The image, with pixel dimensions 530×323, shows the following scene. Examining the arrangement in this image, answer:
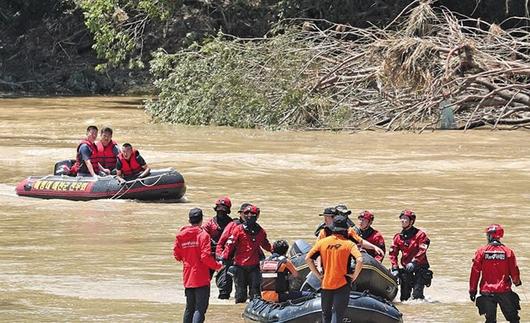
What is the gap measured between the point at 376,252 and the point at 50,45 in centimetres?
4038

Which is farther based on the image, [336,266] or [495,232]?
[495,232]

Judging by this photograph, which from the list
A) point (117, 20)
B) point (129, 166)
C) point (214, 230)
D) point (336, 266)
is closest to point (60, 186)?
point (129, 166)

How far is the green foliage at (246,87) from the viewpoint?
109 ft

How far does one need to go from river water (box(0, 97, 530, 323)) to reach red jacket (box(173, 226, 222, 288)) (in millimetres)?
1502

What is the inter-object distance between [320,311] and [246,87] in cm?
2272

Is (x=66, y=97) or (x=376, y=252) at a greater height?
(x=376, y=252)

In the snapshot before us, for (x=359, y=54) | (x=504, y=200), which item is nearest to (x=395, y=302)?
(x=504, y=200)

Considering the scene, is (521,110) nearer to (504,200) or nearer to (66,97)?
(504,200)

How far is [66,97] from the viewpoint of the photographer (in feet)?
155

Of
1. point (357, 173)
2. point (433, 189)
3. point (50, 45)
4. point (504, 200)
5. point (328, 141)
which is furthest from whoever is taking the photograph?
point (50, 45)

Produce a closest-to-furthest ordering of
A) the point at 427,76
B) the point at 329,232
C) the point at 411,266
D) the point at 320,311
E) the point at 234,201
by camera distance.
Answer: the point at 329,232 < the point at 320,311 < the point at 411,266 < the point at 234,201 < the point at 427,76

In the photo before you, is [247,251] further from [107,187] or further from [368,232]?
[107,187]

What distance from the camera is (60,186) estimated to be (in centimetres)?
2170

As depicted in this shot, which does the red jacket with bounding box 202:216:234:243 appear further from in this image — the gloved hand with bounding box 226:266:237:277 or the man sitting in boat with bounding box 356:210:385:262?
the man sitting in boat with bounding box 356:210:385:262
